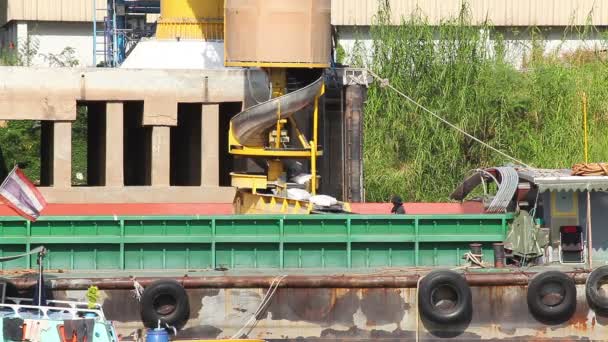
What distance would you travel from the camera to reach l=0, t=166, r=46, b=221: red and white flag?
21.5 metres

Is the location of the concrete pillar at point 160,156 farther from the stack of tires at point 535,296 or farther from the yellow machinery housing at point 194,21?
the stack of tires at point 535,296

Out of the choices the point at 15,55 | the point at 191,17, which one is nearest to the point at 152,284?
the point at 191,17

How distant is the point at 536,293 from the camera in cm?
2373

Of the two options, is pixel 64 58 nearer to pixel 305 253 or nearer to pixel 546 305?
pixel 305 253

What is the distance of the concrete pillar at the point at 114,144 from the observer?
3266cm

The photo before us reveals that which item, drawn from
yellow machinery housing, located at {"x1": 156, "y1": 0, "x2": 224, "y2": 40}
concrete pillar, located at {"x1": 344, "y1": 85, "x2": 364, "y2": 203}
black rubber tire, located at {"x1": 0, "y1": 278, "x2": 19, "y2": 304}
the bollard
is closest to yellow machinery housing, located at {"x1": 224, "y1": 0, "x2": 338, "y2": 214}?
concrete pillar, located at {"x1": 344, "y1": 85, "x2": 364, "y2": 203}

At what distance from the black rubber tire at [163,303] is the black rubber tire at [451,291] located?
383 centimetres

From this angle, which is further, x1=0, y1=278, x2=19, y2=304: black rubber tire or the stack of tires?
the stack of tires

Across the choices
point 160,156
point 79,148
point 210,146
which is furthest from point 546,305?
point 79,148

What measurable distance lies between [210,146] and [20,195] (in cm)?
1159

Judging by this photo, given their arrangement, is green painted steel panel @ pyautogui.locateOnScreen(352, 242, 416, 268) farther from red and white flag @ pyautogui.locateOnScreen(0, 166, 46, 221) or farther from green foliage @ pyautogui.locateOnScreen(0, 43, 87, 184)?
green foliage @ pyautogui.locateOnScreen(0, 43, 87, 184)

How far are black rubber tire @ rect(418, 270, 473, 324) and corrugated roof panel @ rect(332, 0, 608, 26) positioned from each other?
26.7 m

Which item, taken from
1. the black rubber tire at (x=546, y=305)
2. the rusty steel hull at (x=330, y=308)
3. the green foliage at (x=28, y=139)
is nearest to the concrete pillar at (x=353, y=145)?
the rusty steel hull at (x=330, y=308)

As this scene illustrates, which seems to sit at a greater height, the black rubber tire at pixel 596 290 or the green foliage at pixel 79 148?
the green foliage at pixel 79 148
